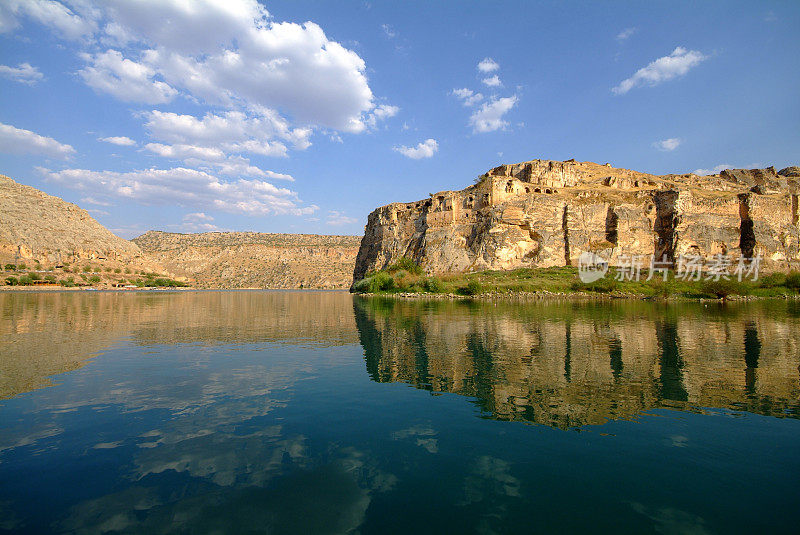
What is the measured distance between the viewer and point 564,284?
49094 mm

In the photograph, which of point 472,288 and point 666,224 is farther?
point 666,224

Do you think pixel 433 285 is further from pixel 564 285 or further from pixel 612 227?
pixel 612 227

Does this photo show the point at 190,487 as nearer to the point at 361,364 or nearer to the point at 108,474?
the point at 108,474

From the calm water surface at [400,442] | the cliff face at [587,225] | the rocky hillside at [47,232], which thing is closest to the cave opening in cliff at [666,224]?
the cliff face at [587,225]

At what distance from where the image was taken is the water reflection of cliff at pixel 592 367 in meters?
7.43

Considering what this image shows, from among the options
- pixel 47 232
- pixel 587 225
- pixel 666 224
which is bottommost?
pixel 47 232

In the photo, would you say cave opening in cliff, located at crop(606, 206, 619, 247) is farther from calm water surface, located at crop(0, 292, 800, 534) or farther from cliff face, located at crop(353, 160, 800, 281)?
calm water surface, located at crop(0, 292, 800, 534)

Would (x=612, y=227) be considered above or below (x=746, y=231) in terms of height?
above

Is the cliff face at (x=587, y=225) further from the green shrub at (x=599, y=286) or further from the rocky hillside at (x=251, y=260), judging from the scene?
the rocky hillside at (x=251, y=260)

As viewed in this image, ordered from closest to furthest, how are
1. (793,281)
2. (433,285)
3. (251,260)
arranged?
(793,281) < (433,285) < (251,260)

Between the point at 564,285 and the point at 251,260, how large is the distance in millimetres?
112815

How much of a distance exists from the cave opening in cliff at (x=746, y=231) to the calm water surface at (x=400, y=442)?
2431 inches

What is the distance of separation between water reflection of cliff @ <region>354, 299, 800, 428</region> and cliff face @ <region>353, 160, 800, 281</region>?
4288 centimetres

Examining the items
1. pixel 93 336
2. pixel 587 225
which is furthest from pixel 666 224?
pixel 93 336
